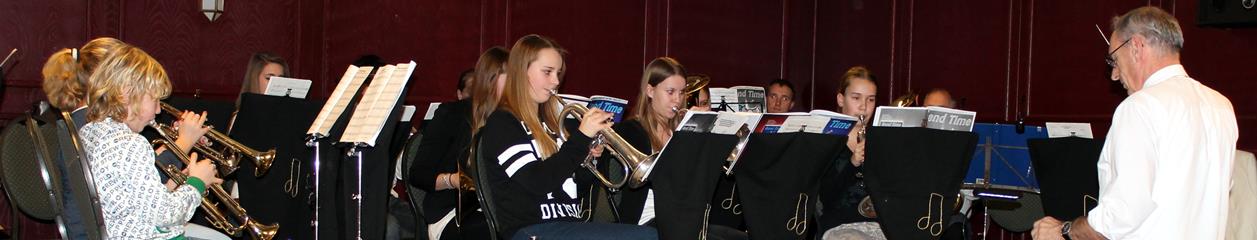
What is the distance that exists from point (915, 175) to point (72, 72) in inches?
111

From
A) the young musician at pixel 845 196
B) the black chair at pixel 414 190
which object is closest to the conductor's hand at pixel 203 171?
the black chair at pixel 414 190

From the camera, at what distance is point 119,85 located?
339 centimetres

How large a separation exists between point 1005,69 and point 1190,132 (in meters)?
4.55

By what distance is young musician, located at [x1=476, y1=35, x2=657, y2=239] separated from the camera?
3.83 metres

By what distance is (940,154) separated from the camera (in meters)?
4.39

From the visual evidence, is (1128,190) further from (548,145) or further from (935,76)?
(935,76)

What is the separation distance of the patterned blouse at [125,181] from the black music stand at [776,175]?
1.89m

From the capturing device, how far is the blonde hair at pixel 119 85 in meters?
3.36

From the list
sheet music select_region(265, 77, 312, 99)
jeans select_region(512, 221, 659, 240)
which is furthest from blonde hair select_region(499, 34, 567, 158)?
sheet music select_region(265, 77, 312, 99)

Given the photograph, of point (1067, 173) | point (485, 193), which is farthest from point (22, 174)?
point (1067, 173)

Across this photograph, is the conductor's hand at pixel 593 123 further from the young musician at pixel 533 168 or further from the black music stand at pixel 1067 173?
the black music stand at pixel 1067 173

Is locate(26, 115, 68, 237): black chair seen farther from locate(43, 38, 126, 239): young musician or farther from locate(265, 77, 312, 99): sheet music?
locate(265, 77, 312, 99): sheet music

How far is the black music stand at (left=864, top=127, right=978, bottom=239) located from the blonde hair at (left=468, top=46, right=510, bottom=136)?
1386mm

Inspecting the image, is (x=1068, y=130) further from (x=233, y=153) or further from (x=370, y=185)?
(x=233, y=153)
